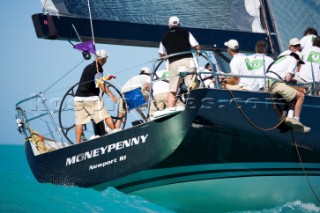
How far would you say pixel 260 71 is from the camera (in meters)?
10.4

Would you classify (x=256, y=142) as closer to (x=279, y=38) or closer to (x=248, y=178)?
(x=248, y=178)

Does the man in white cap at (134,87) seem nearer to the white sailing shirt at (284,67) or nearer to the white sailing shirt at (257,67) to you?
the white sailing shirt at (257,67)

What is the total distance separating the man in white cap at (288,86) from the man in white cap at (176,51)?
944mm

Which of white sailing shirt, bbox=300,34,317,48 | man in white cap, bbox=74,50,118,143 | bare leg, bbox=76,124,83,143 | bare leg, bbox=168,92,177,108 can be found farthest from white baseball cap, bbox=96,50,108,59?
white sailing shirt, bbox=300,34,317,48

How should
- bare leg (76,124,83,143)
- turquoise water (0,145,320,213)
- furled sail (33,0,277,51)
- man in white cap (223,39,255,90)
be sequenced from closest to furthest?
turquoise water (0,145,320,213), man in white cap (223,39,255,90), bare leg (76,124,83,143), furled sail (33,0,277,51)

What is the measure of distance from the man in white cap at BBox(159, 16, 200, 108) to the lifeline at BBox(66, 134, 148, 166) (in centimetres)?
57

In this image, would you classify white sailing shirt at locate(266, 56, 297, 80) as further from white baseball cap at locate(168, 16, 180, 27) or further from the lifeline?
the lifeline

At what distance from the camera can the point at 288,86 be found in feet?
33.1

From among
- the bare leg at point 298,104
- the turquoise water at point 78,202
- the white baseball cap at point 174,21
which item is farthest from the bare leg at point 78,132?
the bare leg at point 298,104

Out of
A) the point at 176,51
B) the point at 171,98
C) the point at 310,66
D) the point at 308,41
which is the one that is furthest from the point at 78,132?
the point at 308,41

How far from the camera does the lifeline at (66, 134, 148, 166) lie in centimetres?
966

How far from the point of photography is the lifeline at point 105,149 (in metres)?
9.66

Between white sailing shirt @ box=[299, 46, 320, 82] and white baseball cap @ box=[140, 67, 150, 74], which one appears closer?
white sailing shirt @ box=[299, 46, 320, 82]

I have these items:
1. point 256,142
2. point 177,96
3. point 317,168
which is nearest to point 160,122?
point 177,96
